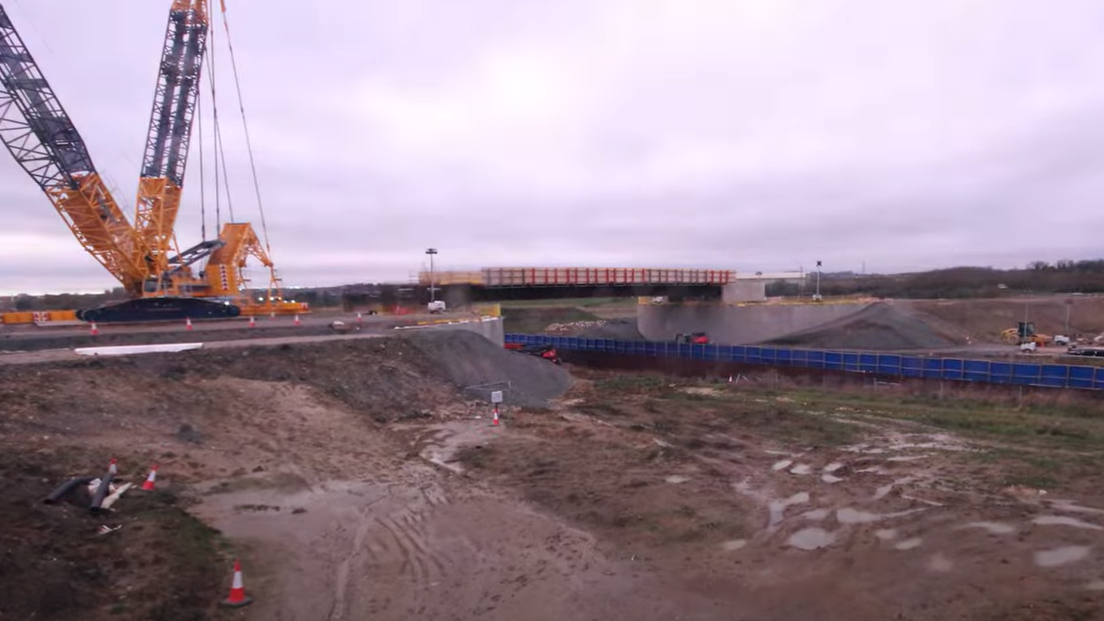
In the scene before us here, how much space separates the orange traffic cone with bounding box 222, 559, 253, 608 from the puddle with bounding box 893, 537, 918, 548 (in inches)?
374

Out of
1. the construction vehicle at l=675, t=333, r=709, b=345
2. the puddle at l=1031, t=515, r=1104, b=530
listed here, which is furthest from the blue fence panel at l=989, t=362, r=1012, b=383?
the construction vehicle at l=675, t=333, r=709, b=345

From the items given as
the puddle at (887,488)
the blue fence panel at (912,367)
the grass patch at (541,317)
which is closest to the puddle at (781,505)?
the puddle at (887,488)

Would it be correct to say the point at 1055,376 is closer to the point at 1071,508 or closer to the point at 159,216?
the point at 1071,508

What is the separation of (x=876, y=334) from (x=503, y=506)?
4670cm

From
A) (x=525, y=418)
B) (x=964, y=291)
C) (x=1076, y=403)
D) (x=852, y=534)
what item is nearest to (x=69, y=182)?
(x=525, y=418)

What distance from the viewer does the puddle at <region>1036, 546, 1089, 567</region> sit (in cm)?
976

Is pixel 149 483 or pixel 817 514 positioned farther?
pixel 817 514

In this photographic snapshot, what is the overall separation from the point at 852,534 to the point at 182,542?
417 inches

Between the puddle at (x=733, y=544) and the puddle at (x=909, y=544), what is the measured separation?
2310 millimetres

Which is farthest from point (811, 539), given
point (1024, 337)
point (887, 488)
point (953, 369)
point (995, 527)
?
point (1024, 337)

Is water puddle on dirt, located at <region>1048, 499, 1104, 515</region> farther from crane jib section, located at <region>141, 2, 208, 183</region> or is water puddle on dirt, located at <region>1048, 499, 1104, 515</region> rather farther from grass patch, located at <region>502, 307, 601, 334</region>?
grass patch, located at <region>502, 307, 601, 334</region>

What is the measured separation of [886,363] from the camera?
121 feet

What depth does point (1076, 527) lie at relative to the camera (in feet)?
37.4

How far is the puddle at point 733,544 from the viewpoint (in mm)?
10884
